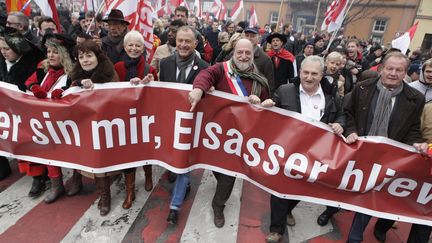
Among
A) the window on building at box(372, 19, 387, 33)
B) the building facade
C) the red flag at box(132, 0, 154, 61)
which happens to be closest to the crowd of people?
the red flag at box(132, 0, 154, 61)

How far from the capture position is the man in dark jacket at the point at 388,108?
2799 millimetres

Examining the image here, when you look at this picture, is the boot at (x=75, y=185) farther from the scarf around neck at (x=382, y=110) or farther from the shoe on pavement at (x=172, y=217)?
the scarf around neck at (x=382, y=110)

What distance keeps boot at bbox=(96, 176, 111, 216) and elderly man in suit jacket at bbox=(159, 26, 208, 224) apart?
2.54ft

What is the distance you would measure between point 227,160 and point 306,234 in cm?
137

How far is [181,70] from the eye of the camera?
3.52 m

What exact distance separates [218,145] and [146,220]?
51.2 inches

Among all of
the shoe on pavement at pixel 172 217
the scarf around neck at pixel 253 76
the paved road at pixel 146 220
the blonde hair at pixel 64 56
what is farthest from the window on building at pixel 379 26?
the blonde hair at pixel 64 56

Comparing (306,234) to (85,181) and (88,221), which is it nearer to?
(88,221)

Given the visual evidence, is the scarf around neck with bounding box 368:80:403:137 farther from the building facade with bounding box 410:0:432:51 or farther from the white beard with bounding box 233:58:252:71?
the building facade with bounding box 410:0:432:51

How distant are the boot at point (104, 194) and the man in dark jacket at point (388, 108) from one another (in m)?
2.71

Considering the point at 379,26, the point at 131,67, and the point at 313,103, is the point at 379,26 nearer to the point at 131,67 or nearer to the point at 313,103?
the point at 313,103

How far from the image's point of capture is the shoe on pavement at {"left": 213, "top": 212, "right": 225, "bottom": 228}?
354cm

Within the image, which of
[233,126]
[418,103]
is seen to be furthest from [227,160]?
[418,103]

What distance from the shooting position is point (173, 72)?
3555 millimetres
